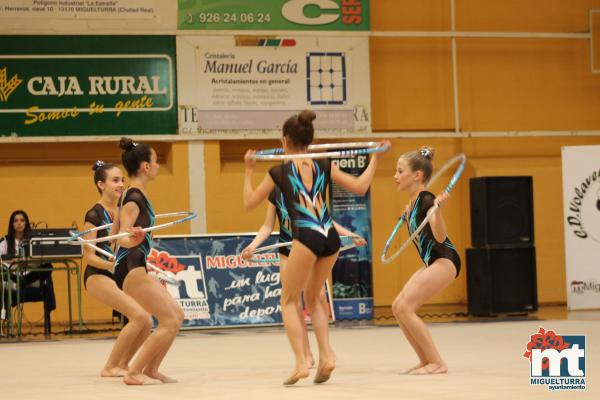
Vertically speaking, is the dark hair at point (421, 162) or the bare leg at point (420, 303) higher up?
the dark hair at point (421, 162)

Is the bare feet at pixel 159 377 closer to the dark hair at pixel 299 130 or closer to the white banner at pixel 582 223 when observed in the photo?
the dark hair at pixel 299 130

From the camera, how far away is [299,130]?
6.34 meters

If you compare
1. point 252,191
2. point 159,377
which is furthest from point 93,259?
point 252,191

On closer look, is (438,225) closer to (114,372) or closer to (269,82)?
(114,372)

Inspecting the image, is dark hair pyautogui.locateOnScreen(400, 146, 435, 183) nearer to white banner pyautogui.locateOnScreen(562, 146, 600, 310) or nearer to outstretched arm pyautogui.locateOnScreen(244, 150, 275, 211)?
outstretched arm pyautogui.locateOnScreen(244, 150, 275, 211)

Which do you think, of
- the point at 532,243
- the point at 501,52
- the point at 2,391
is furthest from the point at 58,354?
the point at 501,52

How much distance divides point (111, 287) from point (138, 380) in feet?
3.08

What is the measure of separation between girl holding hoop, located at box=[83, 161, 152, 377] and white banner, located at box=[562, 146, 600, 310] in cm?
714

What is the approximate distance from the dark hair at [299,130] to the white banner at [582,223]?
7430 millimetres

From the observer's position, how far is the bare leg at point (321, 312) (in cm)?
630

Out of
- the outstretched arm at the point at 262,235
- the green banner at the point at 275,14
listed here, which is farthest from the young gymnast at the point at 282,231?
the green banner at the point at 275,14

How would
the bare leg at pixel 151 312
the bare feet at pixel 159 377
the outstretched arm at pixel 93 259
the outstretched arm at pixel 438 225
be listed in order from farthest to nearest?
the outstretched arm at pixel 93 259 → the bare feet at pixel 159 377 → the outstretched arm at pixel 438 225 → the bare leg at pixel 151 312

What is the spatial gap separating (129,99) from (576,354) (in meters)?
9.15

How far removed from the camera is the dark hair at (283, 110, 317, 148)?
6.33 m
